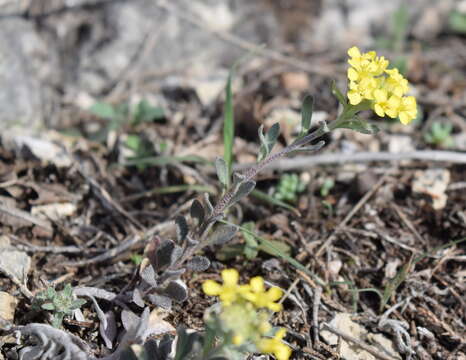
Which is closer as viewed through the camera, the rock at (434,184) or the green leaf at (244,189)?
the green leaf at (244,189)

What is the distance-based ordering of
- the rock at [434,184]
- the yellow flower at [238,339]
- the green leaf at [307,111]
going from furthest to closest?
the rock at [434,184]
the green leaf at [307,111]
the yellow flower at [238,339]

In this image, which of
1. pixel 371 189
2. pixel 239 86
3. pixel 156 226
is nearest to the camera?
pixel 156 226

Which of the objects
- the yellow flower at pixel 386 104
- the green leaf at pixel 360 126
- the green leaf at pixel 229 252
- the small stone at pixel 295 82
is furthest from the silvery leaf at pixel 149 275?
the small stone at pixel 295 82

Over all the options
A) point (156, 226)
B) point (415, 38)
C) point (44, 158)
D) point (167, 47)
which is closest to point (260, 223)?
point (156, 226)

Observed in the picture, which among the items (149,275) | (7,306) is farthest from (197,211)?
(7,306)

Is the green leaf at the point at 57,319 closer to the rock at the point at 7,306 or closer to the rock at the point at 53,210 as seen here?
the rock at the point at 7,306

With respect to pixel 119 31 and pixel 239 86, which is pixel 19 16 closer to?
pixel 119 31

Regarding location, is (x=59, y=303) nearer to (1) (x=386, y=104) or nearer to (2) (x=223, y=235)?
(2) (x=223, y=235)
